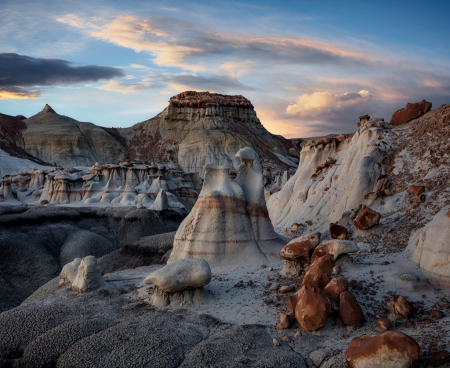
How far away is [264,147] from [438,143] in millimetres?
54731

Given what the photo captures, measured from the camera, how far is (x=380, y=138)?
15.1 m

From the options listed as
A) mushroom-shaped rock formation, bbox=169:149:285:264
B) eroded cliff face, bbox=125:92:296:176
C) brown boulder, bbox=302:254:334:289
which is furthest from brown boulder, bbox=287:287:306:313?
eroded cliff face, bbox=125:92:296:176

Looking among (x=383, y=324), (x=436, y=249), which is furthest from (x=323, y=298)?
(x=436, y=249)

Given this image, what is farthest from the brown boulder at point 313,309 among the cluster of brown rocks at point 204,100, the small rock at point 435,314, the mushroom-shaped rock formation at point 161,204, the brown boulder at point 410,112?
the cluster of brown rocks at point 204,100

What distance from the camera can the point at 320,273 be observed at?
7129 mm

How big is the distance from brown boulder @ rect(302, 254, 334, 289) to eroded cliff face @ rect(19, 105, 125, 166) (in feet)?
201

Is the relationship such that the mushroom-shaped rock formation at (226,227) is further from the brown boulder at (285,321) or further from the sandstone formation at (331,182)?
the brown boulder at (285,321)

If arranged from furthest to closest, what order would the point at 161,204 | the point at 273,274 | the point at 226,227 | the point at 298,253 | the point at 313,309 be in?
the point at 161,204
the point at 226,227
the point at 273,274
the point at 298,253
the point at 313,309

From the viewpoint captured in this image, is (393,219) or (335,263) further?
(393,219)

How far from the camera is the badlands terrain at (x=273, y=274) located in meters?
5.61

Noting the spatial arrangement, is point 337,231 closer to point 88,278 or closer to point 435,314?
point 435,314

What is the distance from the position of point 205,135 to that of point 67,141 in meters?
22.9

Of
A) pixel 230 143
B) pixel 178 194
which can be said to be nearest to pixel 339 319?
pixel 178 194

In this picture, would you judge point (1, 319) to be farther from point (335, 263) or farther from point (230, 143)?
point (230, 143)
